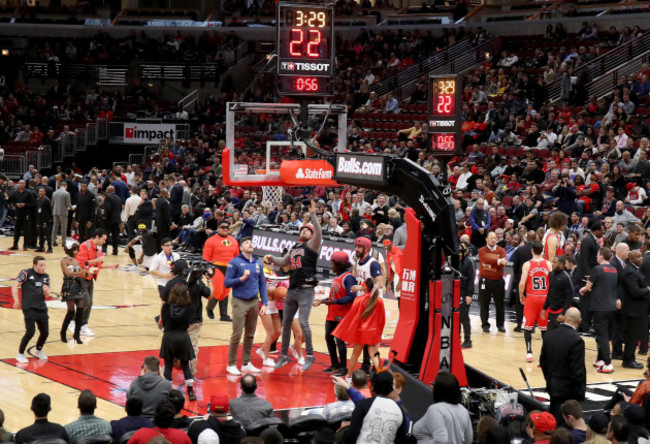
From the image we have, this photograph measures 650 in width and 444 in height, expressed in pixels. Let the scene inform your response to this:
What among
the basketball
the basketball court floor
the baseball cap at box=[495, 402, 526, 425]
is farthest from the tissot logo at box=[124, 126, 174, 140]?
the baseball cap at box=[495, 402, 526, 425]

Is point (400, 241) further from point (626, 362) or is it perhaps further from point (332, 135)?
point (332, 135)

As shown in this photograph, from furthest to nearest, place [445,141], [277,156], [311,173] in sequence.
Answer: [445,141]
[277,156]
[311,173]

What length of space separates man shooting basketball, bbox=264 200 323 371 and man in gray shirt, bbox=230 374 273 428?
14.6ft

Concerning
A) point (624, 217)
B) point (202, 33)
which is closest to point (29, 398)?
point (624, 217)

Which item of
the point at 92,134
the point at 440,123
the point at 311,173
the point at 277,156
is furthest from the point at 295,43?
the point at 92,134

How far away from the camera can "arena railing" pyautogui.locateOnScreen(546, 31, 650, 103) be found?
30672mm

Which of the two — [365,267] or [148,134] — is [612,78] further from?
[365,267]

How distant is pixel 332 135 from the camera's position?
26875 millimetres

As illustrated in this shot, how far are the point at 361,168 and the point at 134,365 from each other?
480 cm

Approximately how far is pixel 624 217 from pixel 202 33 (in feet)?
90.3

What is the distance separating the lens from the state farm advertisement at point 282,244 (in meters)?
23.6

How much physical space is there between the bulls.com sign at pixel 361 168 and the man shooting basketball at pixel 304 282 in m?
1.79

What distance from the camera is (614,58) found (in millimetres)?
30859

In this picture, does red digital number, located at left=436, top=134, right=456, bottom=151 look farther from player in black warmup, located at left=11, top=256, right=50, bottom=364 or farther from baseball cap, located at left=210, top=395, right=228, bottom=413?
baseball cap, located at left=210, top=395, right=228, bottom=413
